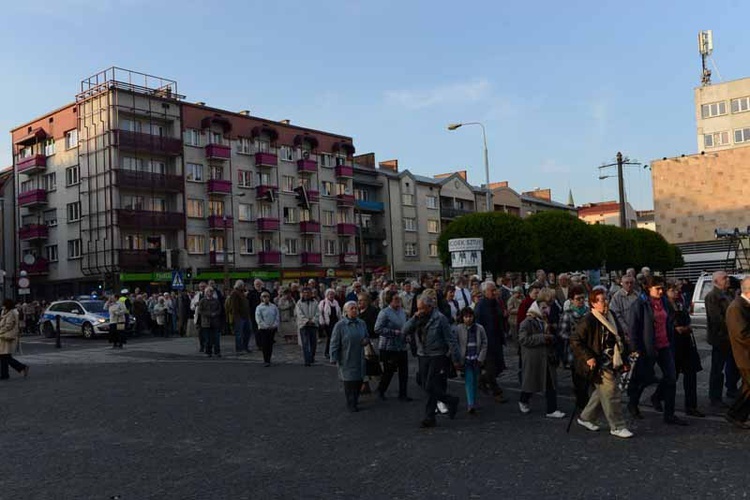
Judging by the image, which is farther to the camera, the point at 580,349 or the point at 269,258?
Answer: the point at 269,258

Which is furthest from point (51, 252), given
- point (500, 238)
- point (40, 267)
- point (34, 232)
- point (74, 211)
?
point (500, 238)

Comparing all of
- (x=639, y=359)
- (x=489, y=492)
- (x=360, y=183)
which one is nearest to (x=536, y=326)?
(x=639, y=359)

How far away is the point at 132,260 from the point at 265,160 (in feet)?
47.7

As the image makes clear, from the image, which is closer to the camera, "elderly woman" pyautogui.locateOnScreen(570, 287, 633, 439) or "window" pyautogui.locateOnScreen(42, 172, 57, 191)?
"elderly woman" pyautogui.locateOnScreen(570, 287, 633, 439)

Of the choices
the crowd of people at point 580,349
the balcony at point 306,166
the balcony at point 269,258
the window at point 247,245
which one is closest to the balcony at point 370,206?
the balcony at point 306,166

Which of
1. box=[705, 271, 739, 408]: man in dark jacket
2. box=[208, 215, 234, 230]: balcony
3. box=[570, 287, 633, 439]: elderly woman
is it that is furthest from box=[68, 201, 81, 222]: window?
box=[570, 287, 633, 439]: elderly woman

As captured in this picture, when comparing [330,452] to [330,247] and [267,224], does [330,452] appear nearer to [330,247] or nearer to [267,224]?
[267,224]

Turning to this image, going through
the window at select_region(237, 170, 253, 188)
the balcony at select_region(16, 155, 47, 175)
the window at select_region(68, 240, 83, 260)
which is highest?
the balcony at select_region(16, 155, 47, 175)

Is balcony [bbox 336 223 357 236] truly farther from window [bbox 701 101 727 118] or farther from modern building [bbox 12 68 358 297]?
window [bbox 701 101 727 118]

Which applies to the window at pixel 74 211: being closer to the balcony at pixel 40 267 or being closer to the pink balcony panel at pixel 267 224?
the balcony at pixel 40 267

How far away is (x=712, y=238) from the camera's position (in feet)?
214

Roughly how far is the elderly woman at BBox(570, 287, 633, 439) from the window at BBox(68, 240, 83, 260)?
4916 centimetres

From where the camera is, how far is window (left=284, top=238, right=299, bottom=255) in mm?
59506

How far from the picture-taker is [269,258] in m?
57.1
